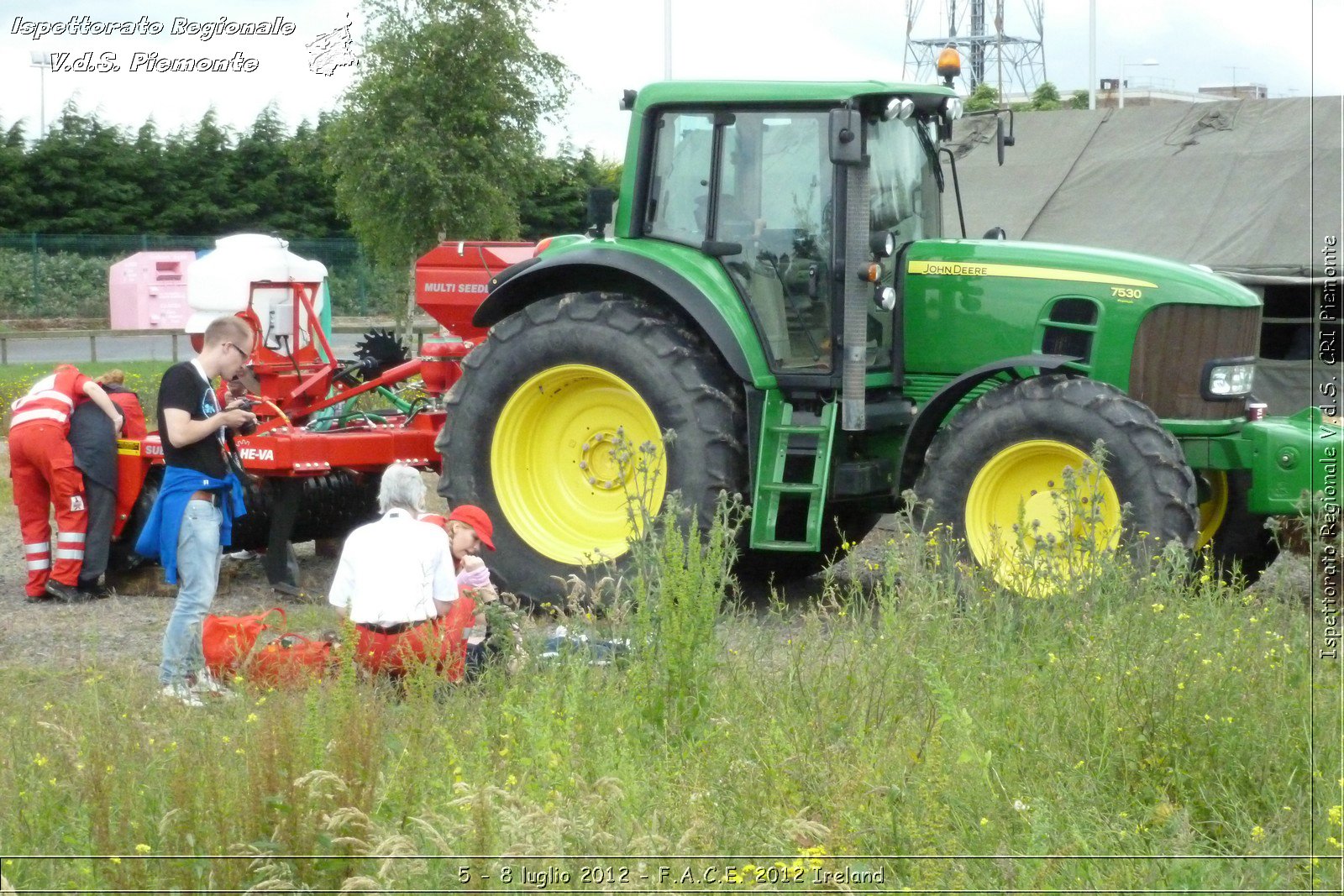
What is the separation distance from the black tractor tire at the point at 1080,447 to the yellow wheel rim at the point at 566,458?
157 centimetres

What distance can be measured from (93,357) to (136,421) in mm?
15843

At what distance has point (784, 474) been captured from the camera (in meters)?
7.39

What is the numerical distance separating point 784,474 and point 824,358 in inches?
23.5

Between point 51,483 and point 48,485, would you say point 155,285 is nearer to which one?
point 48,485

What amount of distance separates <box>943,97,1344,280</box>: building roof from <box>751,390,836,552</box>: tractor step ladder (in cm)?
735

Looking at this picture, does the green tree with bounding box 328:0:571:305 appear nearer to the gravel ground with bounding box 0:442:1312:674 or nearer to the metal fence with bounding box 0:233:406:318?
the gravel ground with bounding box 0:442:1312:674

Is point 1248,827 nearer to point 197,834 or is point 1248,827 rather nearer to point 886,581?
point 886,581

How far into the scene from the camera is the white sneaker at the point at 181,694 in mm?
5270

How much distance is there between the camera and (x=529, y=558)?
7891 mm

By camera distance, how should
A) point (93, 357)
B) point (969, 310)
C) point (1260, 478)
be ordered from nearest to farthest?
1. point (1260, 478)
2. point (969, 310)
3. point (93, 357)

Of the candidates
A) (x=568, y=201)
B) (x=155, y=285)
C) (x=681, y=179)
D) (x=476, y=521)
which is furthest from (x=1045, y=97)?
(x=476, y=521)

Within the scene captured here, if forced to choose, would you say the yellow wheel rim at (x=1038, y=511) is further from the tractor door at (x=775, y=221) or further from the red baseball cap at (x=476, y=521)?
the red baseball cap at (x=476, y=521)

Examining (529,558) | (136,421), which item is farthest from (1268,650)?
(136,421)

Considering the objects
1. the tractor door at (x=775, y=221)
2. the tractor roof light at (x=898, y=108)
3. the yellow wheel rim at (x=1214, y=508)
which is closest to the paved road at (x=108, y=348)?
the tractor door at (x=775, y=221)
